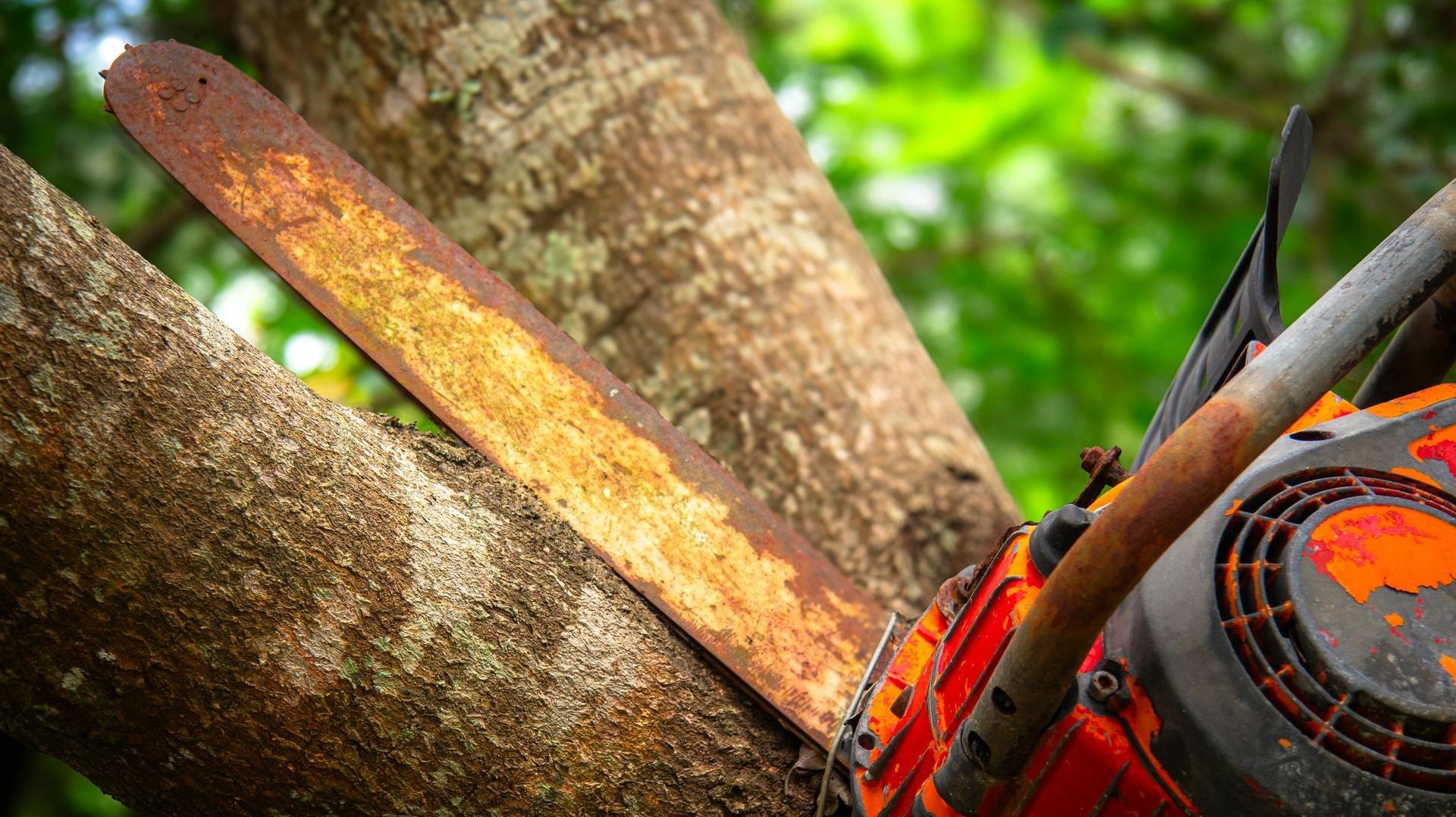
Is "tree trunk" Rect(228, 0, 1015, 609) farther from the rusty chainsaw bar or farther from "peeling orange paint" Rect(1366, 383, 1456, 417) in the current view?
"peeling orange paint" Rect(1366, 383, 1456, 417)

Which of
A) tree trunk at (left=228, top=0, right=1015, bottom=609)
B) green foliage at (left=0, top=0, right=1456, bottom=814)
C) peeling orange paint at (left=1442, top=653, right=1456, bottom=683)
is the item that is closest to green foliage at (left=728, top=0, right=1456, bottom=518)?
green foliage at (left=0, top=0, right=1456, bottom=814)

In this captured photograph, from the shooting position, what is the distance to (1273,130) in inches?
139

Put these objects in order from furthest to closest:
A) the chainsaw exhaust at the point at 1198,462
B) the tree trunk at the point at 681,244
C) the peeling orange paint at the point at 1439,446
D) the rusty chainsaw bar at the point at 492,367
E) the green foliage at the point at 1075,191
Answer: the green foliage at the point at 1075,191, the tree trunk at the point at 681,244, the rusty chainsaw bar at the point at 492,367, the peeling orange paint at the point at 1439,446, the chainsaw exhaust at the point at 1198,462

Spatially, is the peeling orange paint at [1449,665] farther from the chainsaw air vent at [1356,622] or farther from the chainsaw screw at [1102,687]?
the chainsaw screw at [1102,687]

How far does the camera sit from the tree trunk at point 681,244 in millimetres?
1874

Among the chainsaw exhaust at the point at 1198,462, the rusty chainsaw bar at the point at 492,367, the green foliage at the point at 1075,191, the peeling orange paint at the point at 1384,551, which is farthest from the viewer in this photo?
the green foliage at the point at 1075,191

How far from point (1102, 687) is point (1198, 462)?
291 mm

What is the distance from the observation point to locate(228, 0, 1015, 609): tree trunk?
1.87m

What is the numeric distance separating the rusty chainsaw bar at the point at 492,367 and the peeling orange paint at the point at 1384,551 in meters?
0.60

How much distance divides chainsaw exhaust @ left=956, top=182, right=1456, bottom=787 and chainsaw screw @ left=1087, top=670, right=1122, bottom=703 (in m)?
0.09

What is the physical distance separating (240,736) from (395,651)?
6.4 inches

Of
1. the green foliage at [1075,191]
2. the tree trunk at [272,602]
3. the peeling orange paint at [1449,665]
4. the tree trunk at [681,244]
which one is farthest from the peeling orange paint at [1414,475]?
the green foliage at [1075,191]

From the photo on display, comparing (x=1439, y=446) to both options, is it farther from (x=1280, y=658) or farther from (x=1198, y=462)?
(x=1198, y=462)

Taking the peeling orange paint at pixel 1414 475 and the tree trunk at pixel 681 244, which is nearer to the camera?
the peeling orange paint at pixel 1414 475
